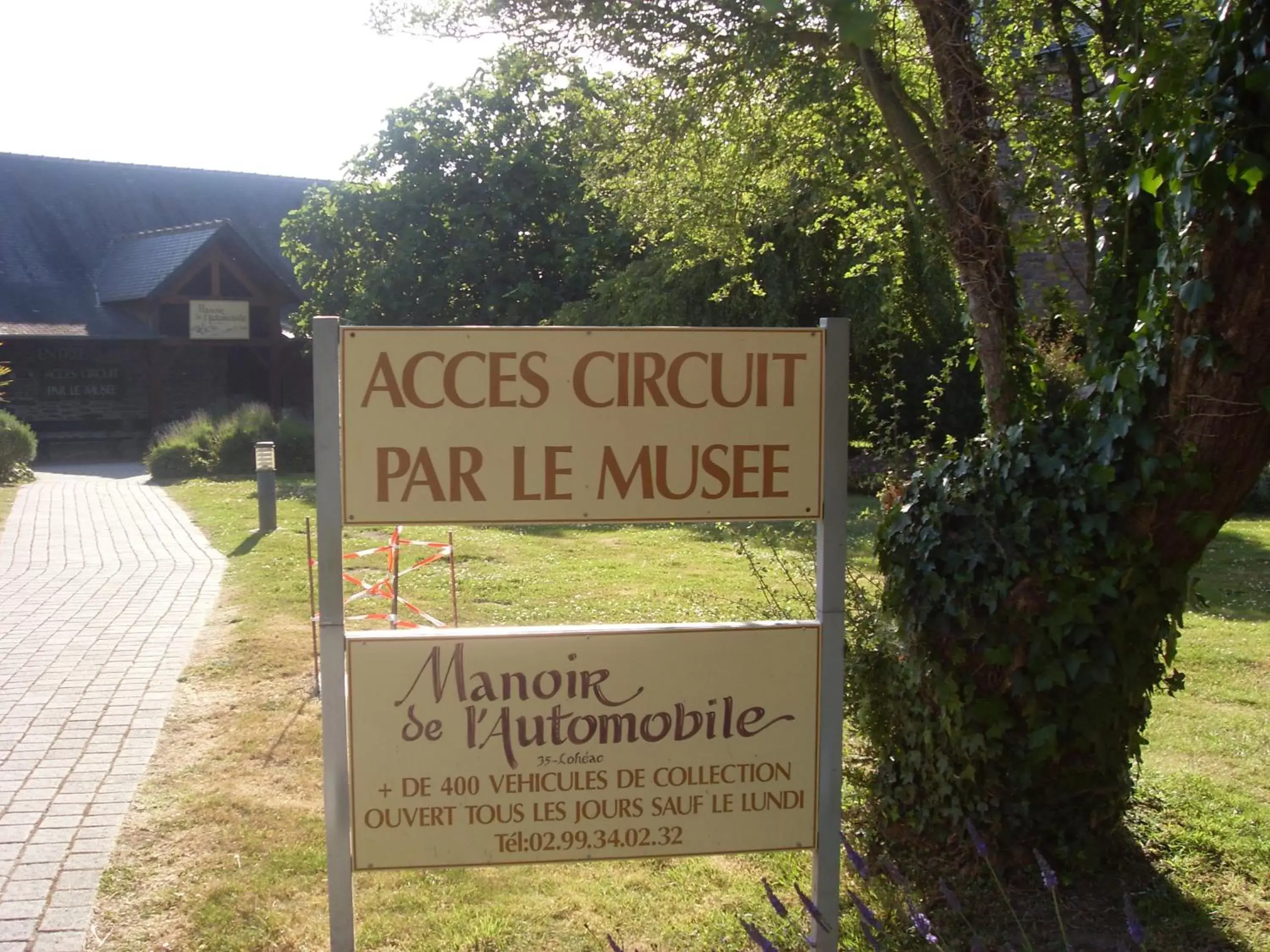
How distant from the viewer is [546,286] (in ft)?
79.3

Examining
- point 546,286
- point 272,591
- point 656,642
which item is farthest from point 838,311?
point 656,642

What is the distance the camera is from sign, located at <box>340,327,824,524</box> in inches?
122

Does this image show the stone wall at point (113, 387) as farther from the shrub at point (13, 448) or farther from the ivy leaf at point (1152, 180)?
the ivy leaf at point (1152, 180)

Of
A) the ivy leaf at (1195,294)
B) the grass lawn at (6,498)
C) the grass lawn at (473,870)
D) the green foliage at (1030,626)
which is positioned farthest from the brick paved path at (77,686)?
the ivy leaf at (1195,294)

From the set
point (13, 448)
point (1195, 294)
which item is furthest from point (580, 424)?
point (13, 448)

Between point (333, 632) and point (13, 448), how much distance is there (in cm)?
1943

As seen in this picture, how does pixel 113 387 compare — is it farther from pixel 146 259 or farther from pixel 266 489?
pixel 266 489

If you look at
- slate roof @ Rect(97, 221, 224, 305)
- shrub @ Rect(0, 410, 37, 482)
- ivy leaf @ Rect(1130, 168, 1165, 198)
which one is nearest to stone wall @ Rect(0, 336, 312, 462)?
slate roof @ Rect(97, 221, 224, 305)

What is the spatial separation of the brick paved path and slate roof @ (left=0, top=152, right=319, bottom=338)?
1459 centimetres

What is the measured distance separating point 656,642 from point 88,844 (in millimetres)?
2646

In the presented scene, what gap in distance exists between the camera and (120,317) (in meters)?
27.9

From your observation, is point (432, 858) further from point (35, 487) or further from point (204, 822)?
point (35, 487)

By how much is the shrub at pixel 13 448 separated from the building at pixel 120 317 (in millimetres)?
4580

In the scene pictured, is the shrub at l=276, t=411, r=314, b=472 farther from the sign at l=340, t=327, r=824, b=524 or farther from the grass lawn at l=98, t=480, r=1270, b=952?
the sign at l=340, t=327, r=824, b=524
